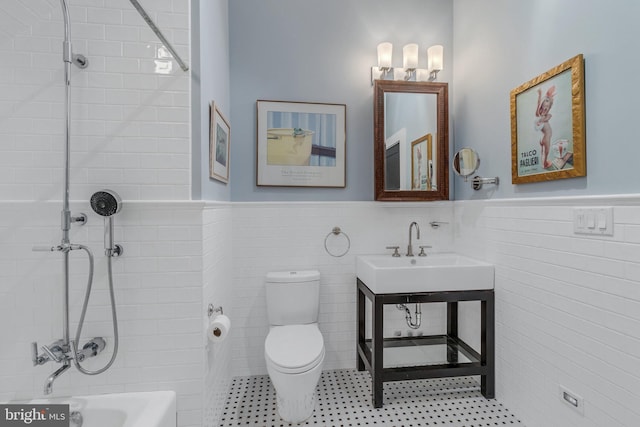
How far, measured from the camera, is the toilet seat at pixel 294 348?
1.64 metres

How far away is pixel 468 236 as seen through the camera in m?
2.33

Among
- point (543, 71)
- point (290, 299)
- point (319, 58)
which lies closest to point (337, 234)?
point (290, 299)

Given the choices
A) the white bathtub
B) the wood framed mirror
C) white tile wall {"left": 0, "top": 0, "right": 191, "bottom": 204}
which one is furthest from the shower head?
the wood framed mirror

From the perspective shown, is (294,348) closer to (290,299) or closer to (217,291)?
(290,299)

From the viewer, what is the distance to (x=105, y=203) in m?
1.35

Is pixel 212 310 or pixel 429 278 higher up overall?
pixel 429 278

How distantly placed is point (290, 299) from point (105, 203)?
1255 mm

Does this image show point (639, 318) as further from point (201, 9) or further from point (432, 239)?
point (201, 9)

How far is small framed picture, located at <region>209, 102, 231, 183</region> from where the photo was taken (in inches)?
69.3

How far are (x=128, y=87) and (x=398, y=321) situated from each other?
230 centimetres

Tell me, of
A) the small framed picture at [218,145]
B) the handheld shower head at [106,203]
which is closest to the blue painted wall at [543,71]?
the small framed picture at [218,145]

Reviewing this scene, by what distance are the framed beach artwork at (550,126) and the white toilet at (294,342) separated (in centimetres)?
146

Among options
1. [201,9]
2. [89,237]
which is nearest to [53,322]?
[89,237]

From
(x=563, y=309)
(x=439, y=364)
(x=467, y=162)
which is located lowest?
(x=439, y=364)
